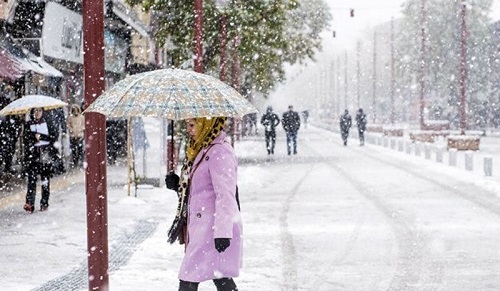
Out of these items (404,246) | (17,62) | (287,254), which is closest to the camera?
(287,254)

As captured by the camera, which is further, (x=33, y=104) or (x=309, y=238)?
(x=33, y=104)

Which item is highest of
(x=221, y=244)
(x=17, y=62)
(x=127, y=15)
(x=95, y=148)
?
(x=127, y=15)

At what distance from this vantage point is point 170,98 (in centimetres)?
597

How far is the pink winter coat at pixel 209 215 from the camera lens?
5703 mm

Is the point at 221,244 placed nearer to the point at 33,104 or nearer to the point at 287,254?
the point at 287,254

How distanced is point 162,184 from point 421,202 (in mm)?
5832

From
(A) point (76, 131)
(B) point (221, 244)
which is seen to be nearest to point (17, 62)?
(A) point (76, 131)

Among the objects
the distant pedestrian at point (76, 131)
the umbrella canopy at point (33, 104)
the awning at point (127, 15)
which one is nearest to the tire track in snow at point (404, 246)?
the umbrella canopy at point (33, 104)

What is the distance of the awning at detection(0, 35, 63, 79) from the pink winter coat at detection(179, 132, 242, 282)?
11.3m

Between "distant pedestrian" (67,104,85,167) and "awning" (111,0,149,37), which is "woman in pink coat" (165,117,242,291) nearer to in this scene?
"distant pedestrian" (67,104,85,167)

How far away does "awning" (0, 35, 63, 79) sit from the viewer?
16828 millimetres

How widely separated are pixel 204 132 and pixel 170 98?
1.14 feet

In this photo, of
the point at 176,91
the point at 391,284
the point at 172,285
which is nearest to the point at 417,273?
the point at 391,284

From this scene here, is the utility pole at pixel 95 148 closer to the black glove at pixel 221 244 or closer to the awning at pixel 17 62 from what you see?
the black glove at pixel 221 244
